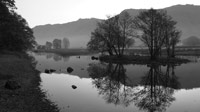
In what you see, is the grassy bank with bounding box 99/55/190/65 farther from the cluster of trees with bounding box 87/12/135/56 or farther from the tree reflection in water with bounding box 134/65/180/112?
the tree reflection in water with bounding box 134/65/180/112

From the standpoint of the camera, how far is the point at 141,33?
261 ft

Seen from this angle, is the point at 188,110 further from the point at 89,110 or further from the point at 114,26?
the point at 114,26

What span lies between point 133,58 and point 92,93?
170ft

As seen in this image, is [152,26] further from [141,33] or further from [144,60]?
[144,60]

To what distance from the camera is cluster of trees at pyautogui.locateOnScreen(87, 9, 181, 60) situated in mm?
69387

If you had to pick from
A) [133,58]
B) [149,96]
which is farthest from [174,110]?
[133,58]

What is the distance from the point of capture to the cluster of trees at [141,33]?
2732 inches

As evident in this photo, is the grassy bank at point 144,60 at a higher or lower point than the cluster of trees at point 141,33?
lower

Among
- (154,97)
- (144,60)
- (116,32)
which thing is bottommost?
(154,97)

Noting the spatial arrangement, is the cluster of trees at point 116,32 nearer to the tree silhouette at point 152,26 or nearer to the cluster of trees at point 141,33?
the cluster of trees at point 141,33

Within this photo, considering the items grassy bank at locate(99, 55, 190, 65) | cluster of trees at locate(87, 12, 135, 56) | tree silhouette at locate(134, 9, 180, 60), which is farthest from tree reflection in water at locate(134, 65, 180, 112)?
cluster of trees at locate(87, 12, 135, 56)

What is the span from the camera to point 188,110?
784 inches

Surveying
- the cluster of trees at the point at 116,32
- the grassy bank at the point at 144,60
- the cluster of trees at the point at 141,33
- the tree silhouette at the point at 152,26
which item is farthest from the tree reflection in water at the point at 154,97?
the cluster of trees at the point at 116,32

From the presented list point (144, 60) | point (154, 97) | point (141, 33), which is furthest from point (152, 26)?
point (154, 97)
